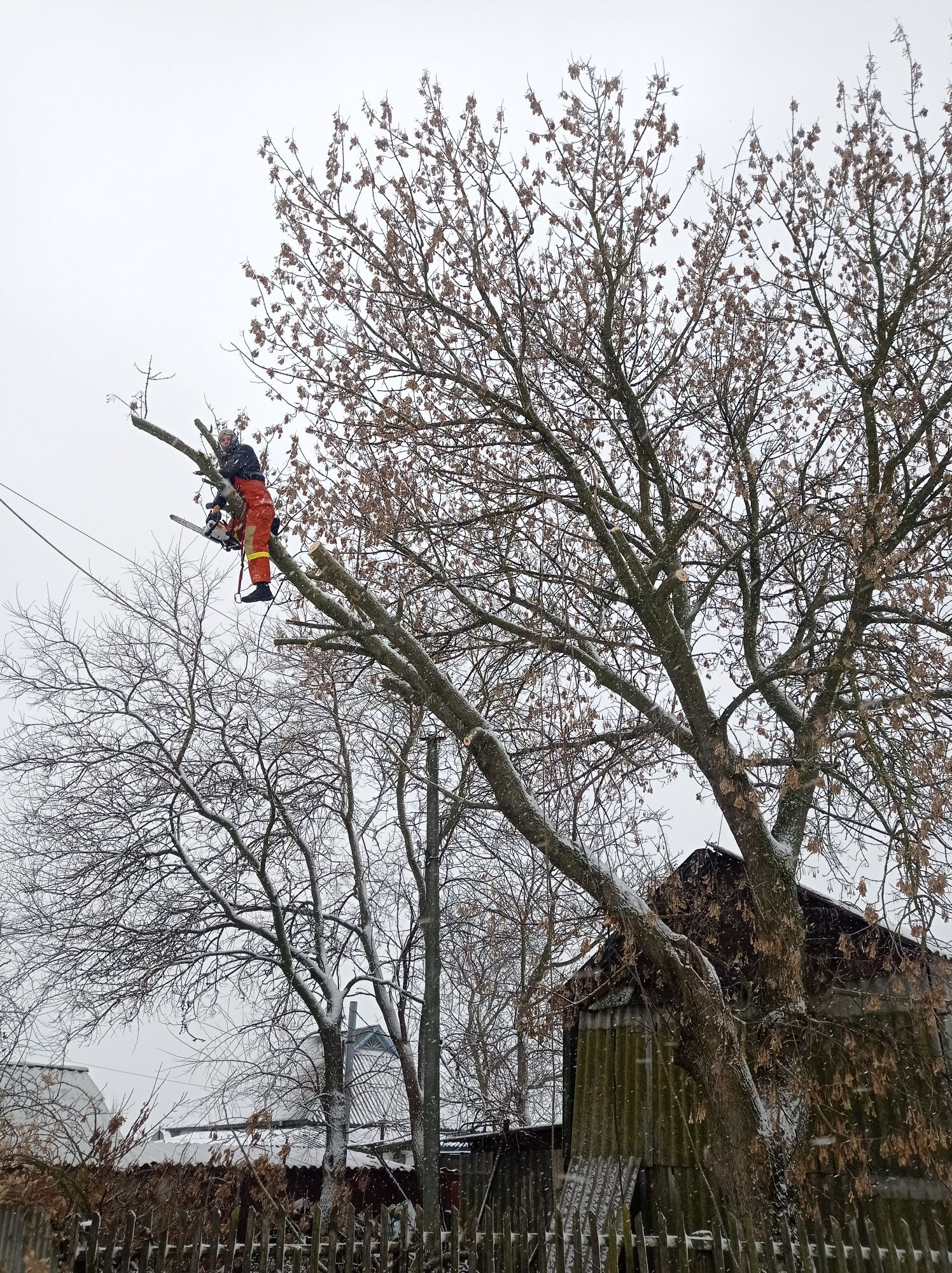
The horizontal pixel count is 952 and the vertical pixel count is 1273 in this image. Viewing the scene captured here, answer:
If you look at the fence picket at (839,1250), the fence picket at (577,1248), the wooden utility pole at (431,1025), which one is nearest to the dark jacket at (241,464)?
the wooden utility pole at (431,1025)

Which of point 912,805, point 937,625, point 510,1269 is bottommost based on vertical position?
point 510,1269

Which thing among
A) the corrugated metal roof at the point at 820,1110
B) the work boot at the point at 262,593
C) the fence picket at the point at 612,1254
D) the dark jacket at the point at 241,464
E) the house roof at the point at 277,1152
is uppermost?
the dark jacket at the point at 241,464

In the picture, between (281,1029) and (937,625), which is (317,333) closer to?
(937,625)

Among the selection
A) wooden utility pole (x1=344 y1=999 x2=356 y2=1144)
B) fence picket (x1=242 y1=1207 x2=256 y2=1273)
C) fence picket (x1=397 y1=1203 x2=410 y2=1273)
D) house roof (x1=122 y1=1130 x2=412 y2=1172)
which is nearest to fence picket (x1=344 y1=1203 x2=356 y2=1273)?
fence picket (x1=397 y1=1203 x2=410 y2=1273)

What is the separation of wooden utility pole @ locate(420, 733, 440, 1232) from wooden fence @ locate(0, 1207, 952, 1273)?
6.21 feet

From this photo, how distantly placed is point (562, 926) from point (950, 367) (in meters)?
6.63

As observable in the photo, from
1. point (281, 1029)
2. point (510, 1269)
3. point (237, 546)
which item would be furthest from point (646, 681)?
point (281, 1029)

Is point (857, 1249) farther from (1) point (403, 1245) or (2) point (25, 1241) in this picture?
(2) point (25, 1241)

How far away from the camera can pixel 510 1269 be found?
6.86 meters

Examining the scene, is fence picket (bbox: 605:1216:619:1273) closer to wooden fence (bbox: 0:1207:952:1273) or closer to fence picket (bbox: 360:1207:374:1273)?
wooden fence (bbox: 0:1207:952:1273)

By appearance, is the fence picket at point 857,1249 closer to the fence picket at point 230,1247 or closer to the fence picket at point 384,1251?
the fence picket at point 384,1251

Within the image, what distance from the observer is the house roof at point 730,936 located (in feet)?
34.3

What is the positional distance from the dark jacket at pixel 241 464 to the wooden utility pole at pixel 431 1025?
10.2ft

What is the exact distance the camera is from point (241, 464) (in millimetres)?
8367
